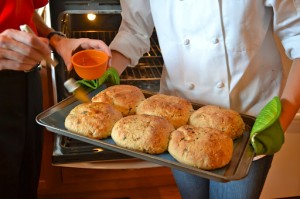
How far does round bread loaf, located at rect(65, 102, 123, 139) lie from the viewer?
0.72 m

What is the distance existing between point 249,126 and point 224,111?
66mm

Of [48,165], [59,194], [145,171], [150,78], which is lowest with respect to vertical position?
[59,194]

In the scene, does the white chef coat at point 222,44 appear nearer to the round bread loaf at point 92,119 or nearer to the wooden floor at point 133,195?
the round bread loaf at point 92,119

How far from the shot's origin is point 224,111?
29.9 inches

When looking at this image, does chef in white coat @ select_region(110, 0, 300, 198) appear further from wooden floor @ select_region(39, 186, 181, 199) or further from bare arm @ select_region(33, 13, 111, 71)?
wooden floor @ select_region(39, 186, 181, 199)

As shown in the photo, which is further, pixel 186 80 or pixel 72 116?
pixel 186 80

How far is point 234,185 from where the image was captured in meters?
0.85

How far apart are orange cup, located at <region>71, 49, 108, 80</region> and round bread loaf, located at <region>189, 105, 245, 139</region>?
236 millimetres

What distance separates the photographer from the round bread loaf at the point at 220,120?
0.72 metres

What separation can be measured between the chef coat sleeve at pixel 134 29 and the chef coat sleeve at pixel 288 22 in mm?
313

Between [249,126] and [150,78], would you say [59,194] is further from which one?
[249,126]

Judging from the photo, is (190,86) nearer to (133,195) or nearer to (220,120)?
(220,120)

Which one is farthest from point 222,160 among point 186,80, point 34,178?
point 34,178

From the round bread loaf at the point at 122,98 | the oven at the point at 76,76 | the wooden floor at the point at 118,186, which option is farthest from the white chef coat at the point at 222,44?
the wooden floor at the point at 118,186
